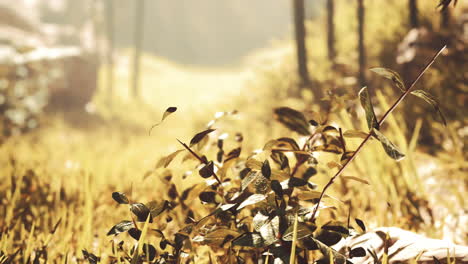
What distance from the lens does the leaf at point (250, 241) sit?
2.12 ft

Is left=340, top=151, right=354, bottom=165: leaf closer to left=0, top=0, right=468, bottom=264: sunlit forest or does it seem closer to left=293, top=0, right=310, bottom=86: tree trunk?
left=0, top=0, right=468, bottom=264: sunlit forest

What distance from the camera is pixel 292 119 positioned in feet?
2.77

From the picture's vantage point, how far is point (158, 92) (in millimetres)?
13719

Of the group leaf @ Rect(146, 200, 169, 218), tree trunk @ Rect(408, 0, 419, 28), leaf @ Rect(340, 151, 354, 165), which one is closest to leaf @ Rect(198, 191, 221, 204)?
leaf @ Rect(146, 200, 169, 218)

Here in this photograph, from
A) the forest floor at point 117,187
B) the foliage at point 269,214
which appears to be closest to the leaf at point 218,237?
the foliage at point 269,214

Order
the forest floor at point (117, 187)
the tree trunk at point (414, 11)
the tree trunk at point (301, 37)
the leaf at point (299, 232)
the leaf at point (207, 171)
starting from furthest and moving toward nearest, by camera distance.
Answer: the tree trunk at point (301, 37) → the tree trunk at point (414, 11) → the forest floor at point (117, 187) → the leaf at point (207, 171) → the leaf at point (299, 232)

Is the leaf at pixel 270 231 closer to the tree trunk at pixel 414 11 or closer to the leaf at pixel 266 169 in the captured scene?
the leaf at pixel 266 169

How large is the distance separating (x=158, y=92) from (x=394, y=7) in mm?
10844

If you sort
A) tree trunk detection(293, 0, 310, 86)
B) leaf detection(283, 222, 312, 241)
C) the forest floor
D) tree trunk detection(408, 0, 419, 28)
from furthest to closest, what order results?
1. tree trunk detection(293, 0, 310, 86)
2. tree trunk detection(408, 0, 419, 28)
3. the forest floor
4. leaf detection(283, 222, 312, 241)

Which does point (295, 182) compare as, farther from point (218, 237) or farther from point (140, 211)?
point (140, 211)

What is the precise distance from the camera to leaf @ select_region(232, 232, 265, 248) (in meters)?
0.65

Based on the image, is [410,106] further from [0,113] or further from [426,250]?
[0,113]

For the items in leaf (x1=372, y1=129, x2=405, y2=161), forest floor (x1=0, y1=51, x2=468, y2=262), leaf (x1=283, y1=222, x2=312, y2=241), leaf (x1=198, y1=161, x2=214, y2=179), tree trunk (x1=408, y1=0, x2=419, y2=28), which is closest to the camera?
leaf (x1=372, y1=129, x2=405, y2=161)

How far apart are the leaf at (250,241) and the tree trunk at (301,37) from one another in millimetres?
3707
